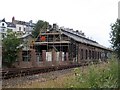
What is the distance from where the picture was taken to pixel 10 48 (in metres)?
38.5

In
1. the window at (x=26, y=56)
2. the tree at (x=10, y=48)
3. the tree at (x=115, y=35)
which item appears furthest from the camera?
the window at (x=26, y=56)

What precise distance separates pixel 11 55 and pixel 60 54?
15450 millimetres

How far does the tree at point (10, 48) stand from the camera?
3747cm

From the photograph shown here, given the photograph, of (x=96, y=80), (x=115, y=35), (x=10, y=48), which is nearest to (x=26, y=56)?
(x=10, y=48)

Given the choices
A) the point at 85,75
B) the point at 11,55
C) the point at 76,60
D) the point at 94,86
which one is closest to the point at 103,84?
the point at 94,86

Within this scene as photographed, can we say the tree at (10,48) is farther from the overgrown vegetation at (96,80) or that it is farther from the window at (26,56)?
the overgrown vegetation at (96,80)

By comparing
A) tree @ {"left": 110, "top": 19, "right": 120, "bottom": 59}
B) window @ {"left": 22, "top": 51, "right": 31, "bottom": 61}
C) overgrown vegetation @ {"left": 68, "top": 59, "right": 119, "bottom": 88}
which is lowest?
overgrown vegetation @ {"left": 68, "top": 59, "right": 119, "bottom": 88}

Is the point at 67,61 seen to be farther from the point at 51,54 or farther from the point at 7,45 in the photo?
the point at 7,45

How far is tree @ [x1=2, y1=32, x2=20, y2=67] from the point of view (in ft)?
123

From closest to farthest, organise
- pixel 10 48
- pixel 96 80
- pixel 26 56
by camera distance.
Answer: pixel 96 80 < pixel 10 48 < pixel 26 56

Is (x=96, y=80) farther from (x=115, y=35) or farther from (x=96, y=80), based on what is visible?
(x=115, y=35)

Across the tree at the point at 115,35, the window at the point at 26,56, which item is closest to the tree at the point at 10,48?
the window at the point at 26,56

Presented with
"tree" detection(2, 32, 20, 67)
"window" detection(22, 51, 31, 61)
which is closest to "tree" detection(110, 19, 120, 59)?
"tree" detection(2, 32, 20, 67)

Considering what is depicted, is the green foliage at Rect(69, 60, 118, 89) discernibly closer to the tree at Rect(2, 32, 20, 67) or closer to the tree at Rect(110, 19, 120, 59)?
the tree at Rect(110, 19, 120, 59)
